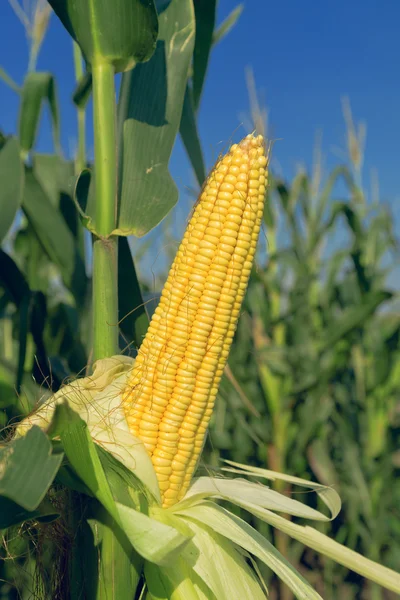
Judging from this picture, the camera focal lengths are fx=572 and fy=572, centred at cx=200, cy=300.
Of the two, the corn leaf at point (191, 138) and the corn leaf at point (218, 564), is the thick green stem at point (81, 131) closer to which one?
the corn leaf at point (191, 138)

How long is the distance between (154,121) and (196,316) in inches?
19.1

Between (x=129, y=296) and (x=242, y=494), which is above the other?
(x=129, y=296)

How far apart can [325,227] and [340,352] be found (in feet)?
2.37

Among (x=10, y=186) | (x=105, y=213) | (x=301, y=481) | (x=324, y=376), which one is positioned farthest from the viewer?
(x=324, y=376)

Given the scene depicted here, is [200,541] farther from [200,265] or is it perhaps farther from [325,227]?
[325,227]

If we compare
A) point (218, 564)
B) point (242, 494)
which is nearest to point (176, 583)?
point (218, 564)

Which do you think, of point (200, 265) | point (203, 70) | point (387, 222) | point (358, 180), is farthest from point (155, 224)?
point (358, 180)

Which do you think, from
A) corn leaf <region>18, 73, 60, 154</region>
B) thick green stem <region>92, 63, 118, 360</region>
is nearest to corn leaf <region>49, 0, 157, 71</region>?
thick green stem <region>92, 63, 118, 360</region>

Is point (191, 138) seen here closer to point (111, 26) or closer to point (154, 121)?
point (154, 121)

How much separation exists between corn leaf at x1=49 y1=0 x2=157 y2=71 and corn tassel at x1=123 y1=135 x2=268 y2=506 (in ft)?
0.92

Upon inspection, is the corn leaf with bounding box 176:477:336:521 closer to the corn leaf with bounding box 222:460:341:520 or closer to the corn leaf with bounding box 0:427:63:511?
the corn leaf with bounding box 222:460:341:520

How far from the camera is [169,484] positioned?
3.27ft

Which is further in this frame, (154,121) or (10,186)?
(10,186)

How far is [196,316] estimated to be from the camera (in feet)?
3.25
